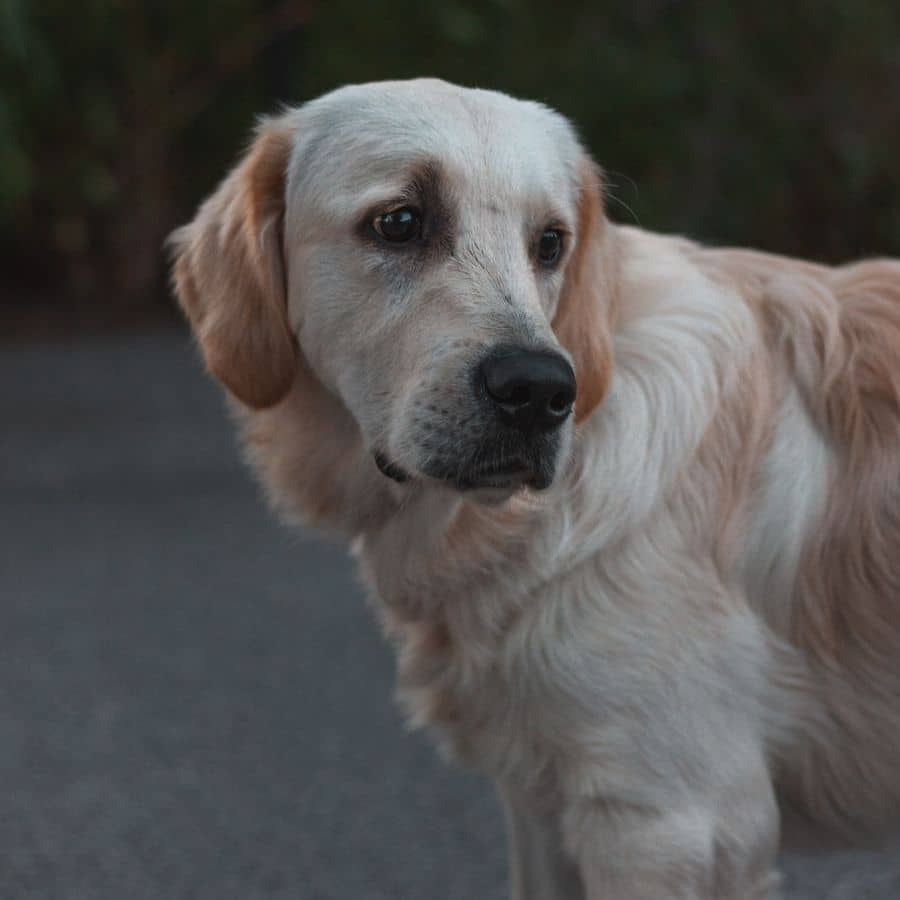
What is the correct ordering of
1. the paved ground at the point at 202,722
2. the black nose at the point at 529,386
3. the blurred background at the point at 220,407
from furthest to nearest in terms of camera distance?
the blurred background at the point at 220,407 → the paved ground at the point at 202,722 → the black nose at the point at 529,386

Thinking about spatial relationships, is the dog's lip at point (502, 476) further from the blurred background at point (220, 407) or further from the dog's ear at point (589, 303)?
the blurred background at point (220, 407)

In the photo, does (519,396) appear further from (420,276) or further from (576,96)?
(576,96)

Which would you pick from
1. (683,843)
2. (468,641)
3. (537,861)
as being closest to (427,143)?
(468,641)

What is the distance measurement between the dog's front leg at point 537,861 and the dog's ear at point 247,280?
93cm

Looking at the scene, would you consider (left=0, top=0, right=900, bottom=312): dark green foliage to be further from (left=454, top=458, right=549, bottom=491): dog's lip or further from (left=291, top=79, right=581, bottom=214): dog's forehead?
(left=454, top=458, right=549, bottom=491): dog's lip

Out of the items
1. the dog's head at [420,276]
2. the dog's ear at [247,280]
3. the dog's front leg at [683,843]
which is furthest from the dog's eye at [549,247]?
the dog's front leg at [683,843]

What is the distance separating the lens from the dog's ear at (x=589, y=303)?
297 centimetres

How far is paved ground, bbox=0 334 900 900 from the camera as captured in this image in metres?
4.10

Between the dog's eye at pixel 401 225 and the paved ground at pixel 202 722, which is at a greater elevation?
the dog's eye at pixel 401 225

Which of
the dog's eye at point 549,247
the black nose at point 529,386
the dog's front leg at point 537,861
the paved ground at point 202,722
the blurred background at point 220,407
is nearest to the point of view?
the black nose at point 529,386

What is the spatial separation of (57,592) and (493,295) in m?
4.23

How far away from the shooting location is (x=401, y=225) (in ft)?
9.73

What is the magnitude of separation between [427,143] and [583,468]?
0.66 meters

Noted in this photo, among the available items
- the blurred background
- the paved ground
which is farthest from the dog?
the paved ground
